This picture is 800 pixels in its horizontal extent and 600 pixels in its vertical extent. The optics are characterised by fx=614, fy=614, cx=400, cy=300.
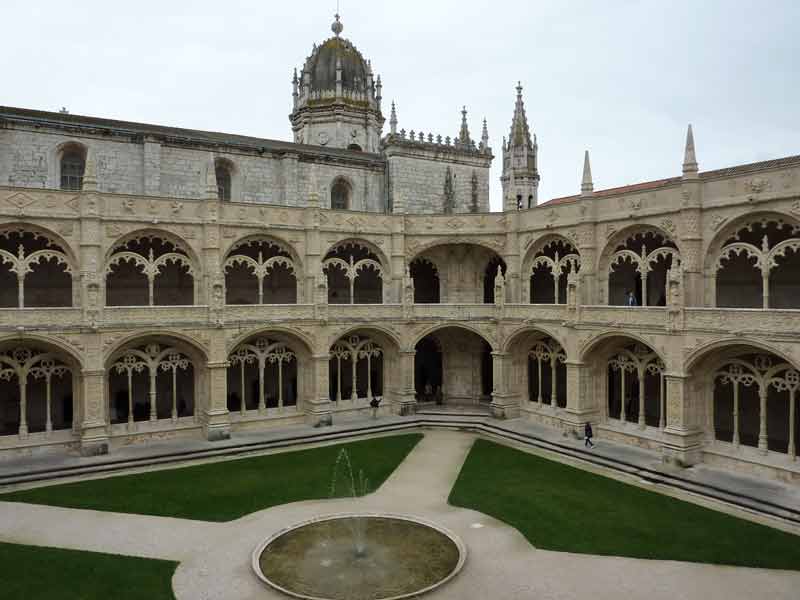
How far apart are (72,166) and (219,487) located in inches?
719

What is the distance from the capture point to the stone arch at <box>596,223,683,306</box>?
25.3 meters

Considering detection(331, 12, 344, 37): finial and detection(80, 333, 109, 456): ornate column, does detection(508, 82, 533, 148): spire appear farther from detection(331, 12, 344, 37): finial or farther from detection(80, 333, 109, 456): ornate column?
detection(80, 333, 109, 456): ornate column

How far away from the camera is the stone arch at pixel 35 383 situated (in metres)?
24.7

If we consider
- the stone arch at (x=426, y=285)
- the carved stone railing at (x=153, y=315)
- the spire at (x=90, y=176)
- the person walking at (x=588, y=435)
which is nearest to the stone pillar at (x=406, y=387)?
the stone arch at (x=426, y=285)

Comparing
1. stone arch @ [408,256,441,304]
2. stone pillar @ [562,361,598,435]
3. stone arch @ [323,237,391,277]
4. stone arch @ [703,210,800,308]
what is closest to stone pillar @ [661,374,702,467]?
stone arch @ [703,210,800,308]

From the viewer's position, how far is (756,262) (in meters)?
26.3

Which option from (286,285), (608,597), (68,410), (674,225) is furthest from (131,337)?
(674,225)

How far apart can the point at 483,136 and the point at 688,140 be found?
18.6 m

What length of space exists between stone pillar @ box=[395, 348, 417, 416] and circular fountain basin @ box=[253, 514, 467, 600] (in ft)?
45.8

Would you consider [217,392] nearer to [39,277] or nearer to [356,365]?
[356,365]

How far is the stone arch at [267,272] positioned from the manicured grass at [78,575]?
15.7m

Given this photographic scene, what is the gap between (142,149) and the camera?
30.8 m

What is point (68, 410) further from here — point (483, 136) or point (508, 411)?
point (483, 136)

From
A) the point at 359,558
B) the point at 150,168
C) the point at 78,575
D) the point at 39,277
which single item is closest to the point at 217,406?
the point at 39,277
